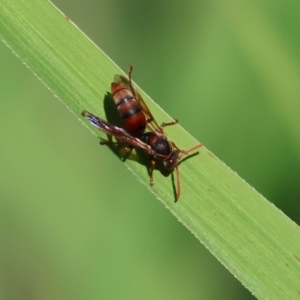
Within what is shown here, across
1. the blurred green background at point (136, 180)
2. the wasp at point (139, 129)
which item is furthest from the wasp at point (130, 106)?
the blurred green background at point (136, 180)

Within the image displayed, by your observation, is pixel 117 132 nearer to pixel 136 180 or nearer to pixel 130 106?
pixel 130 106

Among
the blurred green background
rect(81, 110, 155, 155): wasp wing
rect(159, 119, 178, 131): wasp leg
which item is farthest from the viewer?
the blurred green background

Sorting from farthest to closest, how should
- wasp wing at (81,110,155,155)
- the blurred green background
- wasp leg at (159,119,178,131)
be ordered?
1. the blurred green background
2. wasp leg at (159,119,178,131)
3. wasp wing at (81,110,155,155)

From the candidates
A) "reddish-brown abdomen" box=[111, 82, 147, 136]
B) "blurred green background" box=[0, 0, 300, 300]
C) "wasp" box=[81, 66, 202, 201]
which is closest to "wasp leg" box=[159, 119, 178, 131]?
"wasp" box=[81, 66, 202, 201]

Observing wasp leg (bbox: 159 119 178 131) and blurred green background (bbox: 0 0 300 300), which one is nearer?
wasp leg (bbox: 159 119 178 131)

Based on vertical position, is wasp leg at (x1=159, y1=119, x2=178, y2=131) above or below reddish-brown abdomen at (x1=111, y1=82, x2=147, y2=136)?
below

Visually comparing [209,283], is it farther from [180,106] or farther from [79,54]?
[79,54]

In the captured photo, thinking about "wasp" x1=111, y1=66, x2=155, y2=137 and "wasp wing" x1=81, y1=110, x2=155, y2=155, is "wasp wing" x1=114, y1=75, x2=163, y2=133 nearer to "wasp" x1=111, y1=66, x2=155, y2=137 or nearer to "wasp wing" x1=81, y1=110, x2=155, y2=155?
"wasp" x1=111, y1=66, x2=155, y2=137
